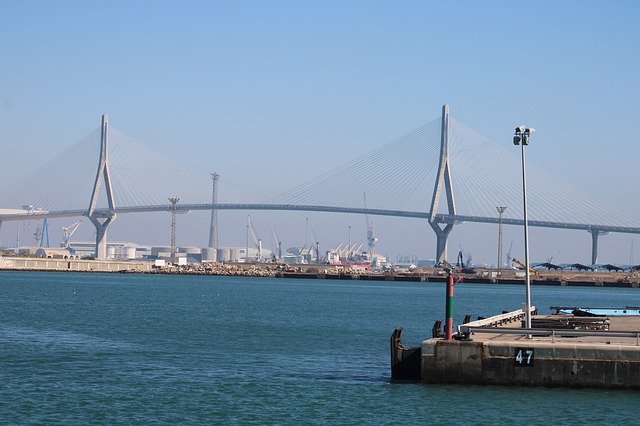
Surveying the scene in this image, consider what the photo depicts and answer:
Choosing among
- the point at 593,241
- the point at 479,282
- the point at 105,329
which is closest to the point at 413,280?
the point at 479,282

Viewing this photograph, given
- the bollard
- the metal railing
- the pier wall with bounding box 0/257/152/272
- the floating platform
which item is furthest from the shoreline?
the floating platform

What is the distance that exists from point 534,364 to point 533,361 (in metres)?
0.07

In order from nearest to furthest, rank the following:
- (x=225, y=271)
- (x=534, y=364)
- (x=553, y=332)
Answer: (x=534, y=364)
(x=553, y=332)
(x=225, y=271)

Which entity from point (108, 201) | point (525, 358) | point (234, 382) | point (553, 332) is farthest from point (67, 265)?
point (525, 358)

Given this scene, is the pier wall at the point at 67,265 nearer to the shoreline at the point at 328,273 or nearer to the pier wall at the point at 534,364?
the shoreline at the point at 328,273

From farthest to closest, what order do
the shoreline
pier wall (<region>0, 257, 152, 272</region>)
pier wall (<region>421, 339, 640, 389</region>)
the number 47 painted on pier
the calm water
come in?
pier wall (<region>0, 257, 152, 272</region>)
the shoreline
the number 47 painted on pier
pier wall (<region>421, 339, 640, 389</region>)
the calm water

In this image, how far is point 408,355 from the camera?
27281 millimetres

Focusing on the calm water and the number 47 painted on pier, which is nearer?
the calm water

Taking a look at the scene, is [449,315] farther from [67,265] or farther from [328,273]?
[67,265]

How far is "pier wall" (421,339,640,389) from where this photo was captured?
24.3 meters

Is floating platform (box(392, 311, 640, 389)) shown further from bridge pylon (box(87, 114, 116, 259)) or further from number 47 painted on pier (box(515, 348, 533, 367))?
bridge pylon (box(87, 114, 116, 259))

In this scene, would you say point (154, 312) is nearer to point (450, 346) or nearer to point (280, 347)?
point (280, 347)

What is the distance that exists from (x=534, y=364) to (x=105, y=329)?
2253 centimetres

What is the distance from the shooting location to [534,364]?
24.7m
